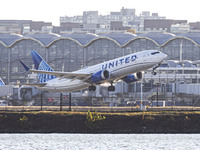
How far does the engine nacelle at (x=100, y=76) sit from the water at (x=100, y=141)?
12.6 m

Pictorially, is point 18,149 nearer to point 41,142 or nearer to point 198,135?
point 41,142

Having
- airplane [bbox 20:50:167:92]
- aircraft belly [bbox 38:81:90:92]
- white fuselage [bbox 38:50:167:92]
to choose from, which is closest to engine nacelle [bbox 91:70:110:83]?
airplane [bbox 20:50:167:92]

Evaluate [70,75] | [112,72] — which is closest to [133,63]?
[112,72]

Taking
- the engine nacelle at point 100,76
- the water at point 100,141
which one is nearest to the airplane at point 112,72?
the engine nacelle at point 100,76

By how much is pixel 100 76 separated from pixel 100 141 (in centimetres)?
1809

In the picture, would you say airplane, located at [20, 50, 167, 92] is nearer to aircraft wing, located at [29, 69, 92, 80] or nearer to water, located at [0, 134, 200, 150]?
aircraft wing, located at [29, 69, 92, 80]

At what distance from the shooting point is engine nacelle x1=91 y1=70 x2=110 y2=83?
315 feet

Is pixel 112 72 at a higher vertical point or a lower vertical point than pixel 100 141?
higher

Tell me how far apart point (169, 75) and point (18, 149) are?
115 metres

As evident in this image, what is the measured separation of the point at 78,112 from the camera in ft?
289

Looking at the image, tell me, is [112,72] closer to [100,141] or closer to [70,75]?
[70,75]

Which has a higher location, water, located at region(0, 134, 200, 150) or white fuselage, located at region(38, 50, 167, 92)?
white fuselage, located at region(38, 50, 167, 92)

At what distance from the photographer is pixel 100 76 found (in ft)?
317

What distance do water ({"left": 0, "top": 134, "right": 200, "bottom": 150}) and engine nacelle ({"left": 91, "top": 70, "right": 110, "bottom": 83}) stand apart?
1263 centimetres
